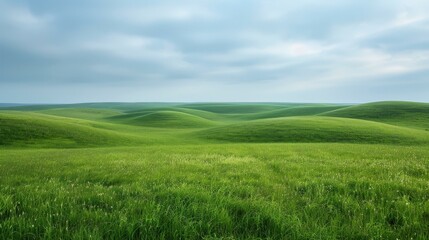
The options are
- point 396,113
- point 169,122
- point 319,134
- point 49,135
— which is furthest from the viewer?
point 169,122

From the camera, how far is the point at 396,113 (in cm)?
10075

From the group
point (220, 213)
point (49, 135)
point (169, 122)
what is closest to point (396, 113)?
point (169, 122)

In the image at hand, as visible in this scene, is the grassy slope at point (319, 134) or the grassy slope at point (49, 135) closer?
the grassy slope at point (49, 135)

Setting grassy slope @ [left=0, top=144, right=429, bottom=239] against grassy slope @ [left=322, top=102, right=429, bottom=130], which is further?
grassy slope @ [left=322, top=102, right=429, bottom=130]

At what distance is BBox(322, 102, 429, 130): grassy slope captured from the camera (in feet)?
289

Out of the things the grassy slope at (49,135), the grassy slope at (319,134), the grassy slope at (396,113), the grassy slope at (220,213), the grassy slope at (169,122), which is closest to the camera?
the grassy slope at (220,213)

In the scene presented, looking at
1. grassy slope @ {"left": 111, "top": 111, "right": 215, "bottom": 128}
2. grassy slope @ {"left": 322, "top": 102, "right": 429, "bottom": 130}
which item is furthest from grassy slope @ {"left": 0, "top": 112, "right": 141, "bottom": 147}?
grassy slope @ {"left": 322, "top": 102, "right": 429, "bottom": 130}

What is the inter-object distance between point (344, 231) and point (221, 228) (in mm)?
2380

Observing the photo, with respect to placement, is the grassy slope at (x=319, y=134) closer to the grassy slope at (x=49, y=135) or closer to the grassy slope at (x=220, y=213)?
the grassy slope at (x=49, y=135)

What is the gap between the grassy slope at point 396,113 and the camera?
289 ft

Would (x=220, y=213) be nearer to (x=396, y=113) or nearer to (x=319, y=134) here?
(x=319, y=134)

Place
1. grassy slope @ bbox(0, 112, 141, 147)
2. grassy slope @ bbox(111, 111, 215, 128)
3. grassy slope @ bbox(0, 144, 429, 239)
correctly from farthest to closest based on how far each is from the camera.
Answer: grassy slope @ bbox(111, 111, 215, 128), grassy slope @ bbox(0, 112, 141, 147), grassy slope @ bbox(0, 144, 429, 239)

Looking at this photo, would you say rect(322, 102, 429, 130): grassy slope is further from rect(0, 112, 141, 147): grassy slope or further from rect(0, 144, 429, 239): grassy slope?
rect(0, 144, 429, 239): grassy slope

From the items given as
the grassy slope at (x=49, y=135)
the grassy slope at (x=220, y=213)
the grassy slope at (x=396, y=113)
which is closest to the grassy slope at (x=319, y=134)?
the grassy slope at (x=49, y=135)
